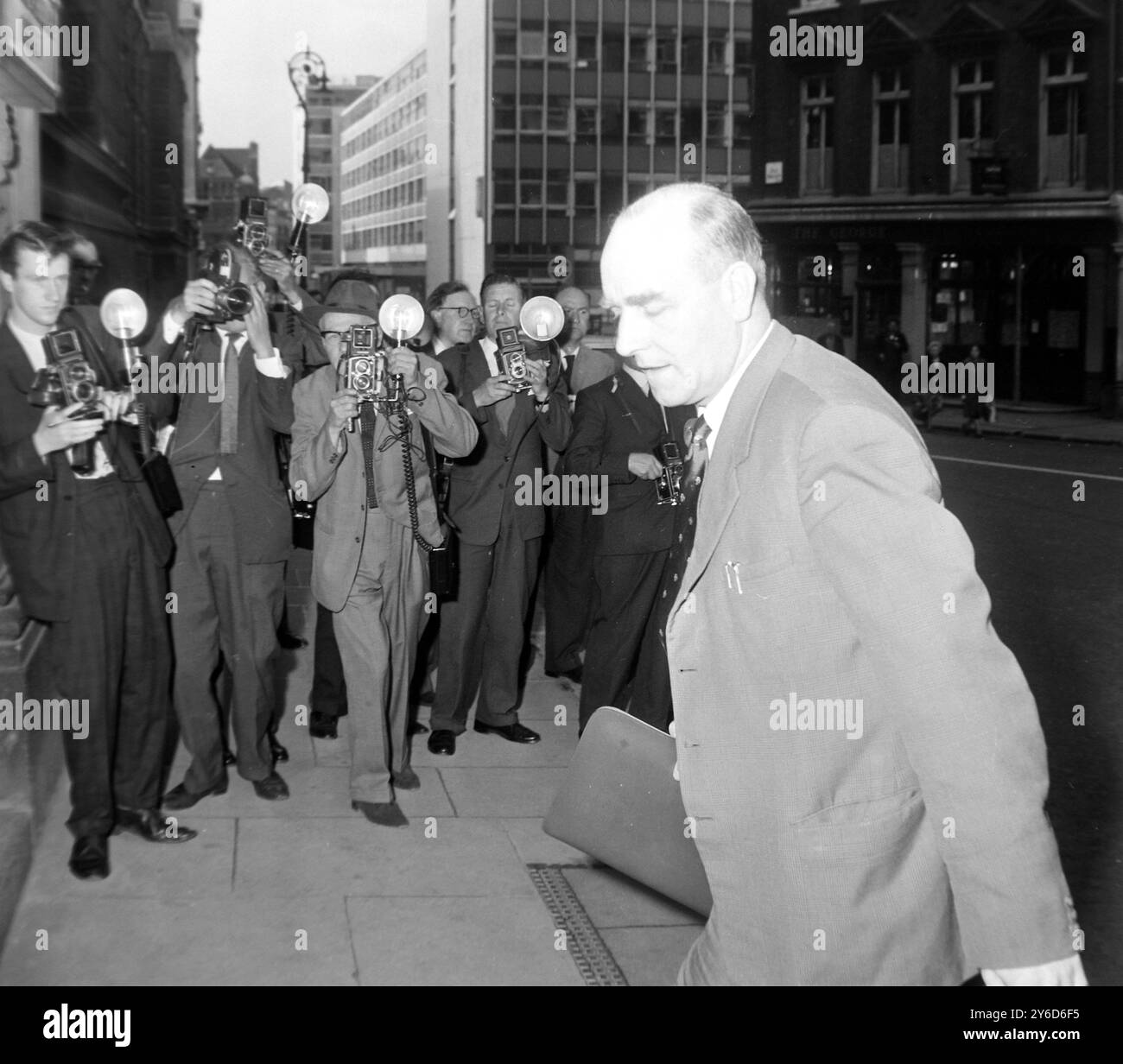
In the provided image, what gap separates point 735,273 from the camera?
228 cm

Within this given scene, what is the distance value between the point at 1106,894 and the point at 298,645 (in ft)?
17.4

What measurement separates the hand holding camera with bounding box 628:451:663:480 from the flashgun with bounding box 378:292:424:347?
1261 millimetres

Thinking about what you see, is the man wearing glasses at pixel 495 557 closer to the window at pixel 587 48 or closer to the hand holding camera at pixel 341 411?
the hand holding camera at pixel 341 411

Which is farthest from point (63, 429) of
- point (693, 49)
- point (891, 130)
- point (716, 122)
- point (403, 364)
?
point (716, 122)

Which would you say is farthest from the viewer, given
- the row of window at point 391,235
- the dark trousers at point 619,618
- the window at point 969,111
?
the row of window at point 391,235

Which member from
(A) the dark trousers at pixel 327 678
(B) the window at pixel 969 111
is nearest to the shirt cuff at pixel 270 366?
(A) the dark trousers at pixel 327 678

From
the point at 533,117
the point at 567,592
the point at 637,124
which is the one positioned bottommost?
the point at 567,592

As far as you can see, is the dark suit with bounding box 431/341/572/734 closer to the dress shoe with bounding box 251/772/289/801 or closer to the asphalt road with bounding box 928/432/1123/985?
the dress shoe with bounding box 251/772/289/801

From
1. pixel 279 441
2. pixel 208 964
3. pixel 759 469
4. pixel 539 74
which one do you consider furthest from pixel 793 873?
pixel 539 74

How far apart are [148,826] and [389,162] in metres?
168

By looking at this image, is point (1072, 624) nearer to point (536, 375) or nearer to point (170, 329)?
point (536, 375)

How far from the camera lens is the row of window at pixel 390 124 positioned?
5773 inches

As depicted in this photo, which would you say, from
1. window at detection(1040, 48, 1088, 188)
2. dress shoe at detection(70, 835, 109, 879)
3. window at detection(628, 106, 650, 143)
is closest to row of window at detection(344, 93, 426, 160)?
window at detection(628, 106, 650, 143)

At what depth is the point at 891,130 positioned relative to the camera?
3622 cm
